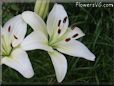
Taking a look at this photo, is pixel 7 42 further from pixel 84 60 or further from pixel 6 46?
pixel 84 60

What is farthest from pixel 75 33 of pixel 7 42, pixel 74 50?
pixel 7 42

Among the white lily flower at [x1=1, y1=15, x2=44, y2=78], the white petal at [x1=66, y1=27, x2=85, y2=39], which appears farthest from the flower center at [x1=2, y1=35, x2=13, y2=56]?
the white petal at [x1=66, y1=27, x2=85, y2=39]

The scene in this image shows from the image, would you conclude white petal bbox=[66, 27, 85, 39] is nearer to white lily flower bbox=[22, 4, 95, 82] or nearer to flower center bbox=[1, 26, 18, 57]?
white lily flower bbox=[22, 4, 95, 82]

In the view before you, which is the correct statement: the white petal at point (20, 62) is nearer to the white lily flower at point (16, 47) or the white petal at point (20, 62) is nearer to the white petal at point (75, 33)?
the white lily flower at point (16, 47)

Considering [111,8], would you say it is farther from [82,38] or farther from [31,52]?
[31,52]

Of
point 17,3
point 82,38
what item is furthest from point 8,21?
point 82,38

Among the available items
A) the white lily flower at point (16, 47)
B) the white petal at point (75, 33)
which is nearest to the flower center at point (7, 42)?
Answer: the white lily flower at point (16, 47)
